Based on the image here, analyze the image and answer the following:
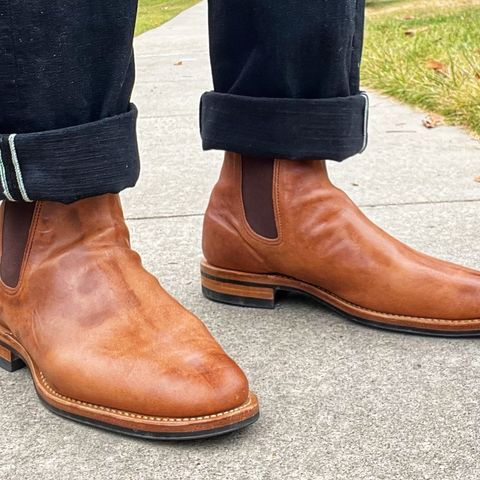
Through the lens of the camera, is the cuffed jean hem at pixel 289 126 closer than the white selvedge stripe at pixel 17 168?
No

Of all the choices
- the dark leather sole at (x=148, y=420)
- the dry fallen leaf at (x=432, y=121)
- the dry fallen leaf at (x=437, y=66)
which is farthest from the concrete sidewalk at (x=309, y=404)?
the dry fallen leaf at (x=437, y=66)

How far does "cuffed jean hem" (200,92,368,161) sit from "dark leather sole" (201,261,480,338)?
0.76 feet

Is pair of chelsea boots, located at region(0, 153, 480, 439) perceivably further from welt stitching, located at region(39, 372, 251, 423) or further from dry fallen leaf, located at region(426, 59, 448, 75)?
dry fallen leaf, located at region(426, 59, 448, 75)

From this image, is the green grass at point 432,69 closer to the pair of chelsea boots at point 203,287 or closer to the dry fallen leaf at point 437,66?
the dry fallen leaf at point 437,66

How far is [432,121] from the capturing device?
3191 mm

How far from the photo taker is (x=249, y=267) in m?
1.43

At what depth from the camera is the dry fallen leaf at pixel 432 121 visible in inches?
125

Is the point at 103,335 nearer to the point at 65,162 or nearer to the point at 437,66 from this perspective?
the point at 65,162

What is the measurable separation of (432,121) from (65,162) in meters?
2.41

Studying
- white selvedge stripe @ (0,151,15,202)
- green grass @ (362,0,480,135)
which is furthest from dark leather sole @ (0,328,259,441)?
green grass @ (362,0,480,135)

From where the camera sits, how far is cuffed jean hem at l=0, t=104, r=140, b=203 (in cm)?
102

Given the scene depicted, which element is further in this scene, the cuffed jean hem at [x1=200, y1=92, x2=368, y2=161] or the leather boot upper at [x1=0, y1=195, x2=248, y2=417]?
the cuffed jean hem at [x1=200, y1=92, x2=368, y2=161]

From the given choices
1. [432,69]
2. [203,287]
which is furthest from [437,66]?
[203,287]

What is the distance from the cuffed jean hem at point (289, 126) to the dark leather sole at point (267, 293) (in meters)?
0.23
